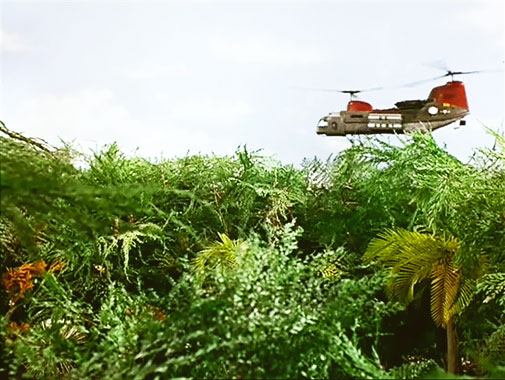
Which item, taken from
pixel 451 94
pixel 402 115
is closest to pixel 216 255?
pixel 402 115

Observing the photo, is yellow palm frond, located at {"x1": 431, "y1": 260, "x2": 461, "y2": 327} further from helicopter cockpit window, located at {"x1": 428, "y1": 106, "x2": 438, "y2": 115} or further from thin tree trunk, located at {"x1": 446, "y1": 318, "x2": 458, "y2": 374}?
helicopter cockpit window, located at {"x1": 428, "y1": 106, "x2": 438, "y2": 115}

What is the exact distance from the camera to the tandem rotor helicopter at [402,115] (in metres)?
1.35

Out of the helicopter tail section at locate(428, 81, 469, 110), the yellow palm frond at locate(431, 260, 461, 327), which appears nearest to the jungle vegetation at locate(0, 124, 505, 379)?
the yellow palm frond at locate(431, 260, 461, 327)

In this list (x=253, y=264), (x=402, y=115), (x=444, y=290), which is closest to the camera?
(x=253, y=264)

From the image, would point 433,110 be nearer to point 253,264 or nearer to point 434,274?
point 434,274

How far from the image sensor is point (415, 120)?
1.37 metres

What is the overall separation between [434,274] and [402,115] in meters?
0.55

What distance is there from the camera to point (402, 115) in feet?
4.52

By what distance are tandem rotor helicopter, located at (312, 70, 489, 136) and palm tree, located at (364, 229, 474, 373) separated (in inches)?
18.0

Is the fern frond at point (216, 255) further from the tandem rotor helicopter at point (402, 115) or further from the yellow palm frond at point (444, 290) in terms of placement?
the tandem rotor helicopter at point (402, 115)

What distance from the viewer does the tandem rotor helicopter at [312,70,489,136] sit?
1.35 metres

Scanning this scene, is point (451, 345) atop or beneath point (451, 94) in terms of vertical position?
beneath

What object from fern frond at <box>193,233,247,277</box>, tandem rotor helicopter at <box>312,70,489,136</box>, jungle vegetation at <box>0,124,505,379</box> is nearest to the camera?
jungle vegetation at <box>0,124,505,379</box>

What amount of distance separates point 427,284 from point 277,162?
0.28 meters
